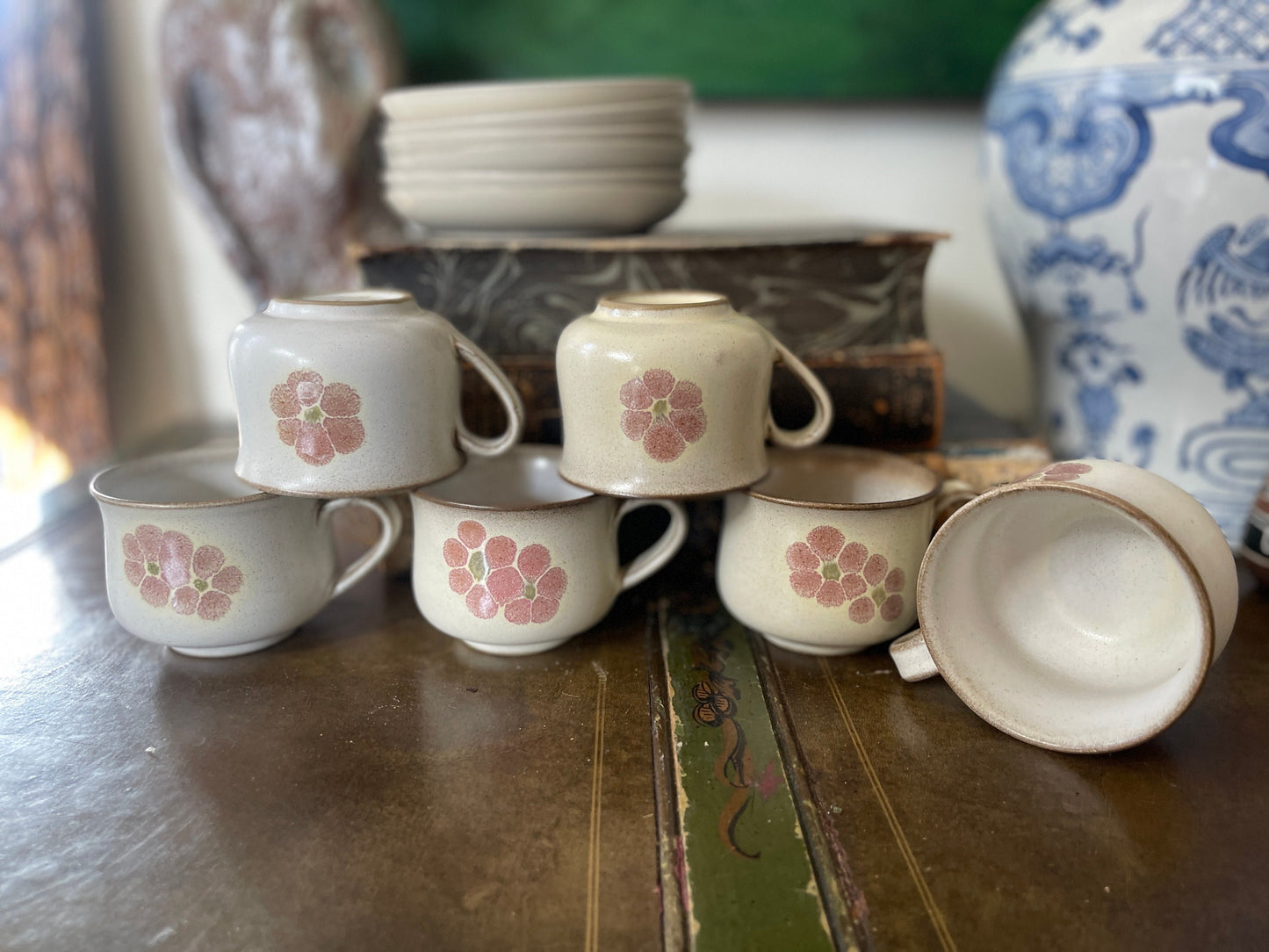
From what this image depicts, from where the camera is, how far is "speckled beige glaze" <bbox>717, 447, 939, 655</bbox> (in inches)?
24.5

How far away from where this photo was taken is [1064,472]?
1.76 feet

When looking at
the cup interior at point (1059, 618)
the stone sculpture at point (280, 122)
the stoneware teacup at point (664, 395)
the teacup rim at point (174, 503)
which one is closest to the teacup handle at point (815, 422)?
the stoneware teacup at point (664, 395)

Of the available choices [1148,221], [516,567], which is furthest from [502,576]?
[1148,221]

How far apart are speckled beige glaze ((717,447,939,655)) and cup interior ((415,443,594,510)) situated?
0.50 feet

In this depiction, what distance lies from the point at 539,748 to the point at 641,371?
232mm

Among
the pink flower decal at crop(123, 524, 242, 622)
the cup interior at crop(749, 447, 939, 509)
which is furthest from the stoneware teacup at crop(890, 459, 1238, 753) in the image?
the pink flower decal at crop(123, 524, 242, 622)

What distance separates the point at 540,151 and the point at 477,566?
13.4 inches

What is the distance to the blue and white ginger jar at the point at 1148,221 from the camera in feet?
2.37

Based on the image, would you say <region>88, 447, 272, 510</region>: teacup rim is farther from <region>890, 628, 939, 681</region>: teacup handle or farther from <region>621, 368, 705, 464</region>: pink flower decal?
<region>890, 628, 939, 681</region>: teacup handle

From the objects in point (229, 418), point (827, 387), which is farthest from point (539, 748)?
point (229, 418)

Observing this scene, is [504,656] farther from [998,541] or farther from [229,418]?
[229,418]

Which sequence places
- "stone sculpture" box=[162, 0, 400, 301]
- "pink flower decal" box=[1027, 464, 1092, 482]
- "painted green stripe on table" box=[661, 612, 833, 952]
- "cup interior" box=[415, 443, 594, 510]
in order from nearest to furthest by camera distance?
1. "painted green stripe on table" box=[661, 612, 833, 952]
2. "pink flower decal" box=[1027, 464, 1092, 482]
3. "cup interior" box=[415, 443, 594, 510]
4. "stone sculpture" box=[162, 0, 400, 301]

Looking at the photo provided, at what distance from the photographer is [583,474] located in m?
0.63

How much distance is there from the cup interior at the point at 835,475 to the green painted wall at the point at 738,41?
0.53 metres
